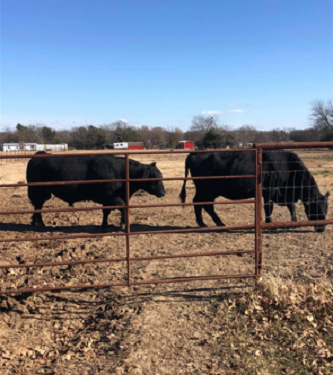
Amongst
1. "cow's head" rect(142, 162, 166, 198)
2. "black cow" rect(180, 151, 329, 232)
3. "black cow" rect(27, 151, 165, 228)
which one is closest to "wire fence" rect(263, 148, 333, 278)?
"black cow" rect(180, 151, 329, 232)

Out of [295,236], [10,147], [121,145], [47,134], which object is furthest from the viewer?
[47,134]

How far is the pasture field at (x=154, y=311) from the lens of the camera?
315 centimetres

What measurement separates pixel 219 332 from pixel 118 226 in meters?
4.96

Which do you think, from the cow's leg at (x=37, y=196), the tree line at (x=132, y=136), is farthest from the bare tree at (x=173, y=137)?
the cow's leg at (x=37, y=196)

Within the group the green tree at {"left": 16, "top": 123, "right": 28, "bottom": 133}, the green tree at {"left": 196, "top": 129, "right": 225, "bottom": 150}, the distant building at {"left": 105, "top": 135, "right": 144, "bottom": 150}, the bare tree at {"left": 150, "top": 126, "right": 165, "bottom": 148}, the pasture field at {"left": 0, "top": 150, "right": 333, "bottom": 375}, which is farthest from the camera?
the green tree at {"left": 16, "top": 123, "right": 28, "bottom": 133}

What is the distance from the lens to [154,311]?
13.0 feet

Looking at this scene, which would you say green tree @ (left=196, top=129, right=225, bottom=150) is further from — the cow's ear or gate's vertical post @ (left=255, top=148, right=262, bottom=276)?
gate's vertical post @ (left=255, top=148, right=262, bottom=276)

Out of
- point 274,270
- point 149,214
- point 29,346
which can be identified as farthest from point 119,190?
point 29,346

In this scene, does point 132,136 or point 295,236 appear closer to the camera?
point 295,236

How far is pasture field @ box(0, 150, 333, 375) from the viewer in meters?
3.15

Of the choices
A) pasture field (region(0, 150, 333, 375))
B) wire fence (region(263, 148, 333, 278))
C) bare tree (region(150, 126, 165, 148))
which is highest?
bare tree (region(150, 126, 165, 148))

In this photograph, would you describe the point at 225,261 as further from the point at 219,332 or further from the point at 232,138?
the point at 232,138

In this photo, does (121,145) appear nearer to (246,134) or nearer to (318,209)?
(246,134)

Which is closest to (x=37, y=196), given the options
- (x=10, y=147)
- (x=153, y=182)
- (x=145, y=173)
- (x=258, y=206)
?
(x=145, y=173)
